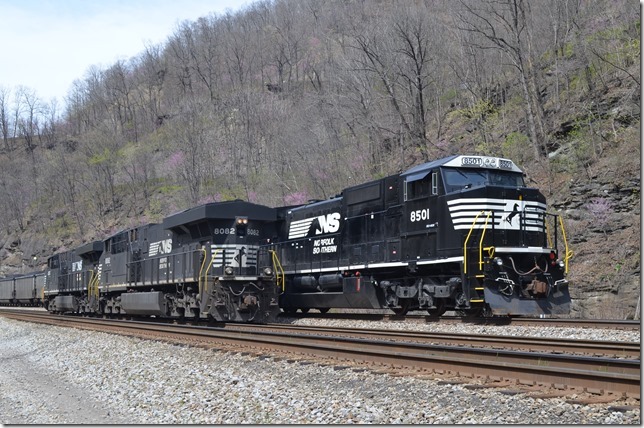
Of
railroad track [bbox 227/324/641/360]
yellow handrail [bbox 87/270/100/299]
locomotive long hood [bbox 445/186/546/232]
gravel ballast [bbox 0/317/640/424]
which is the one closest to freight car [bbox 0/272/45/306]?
yellow handrail [bbox 87/270/100/299]

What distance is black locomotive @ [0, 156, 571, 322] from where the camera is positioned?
49.6 feet

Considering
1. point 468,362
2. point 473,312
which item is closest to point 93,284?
point 473,312

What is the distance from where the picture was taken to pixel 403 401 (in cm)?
746

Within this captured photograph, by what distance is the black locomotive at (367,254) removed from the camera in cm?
1512

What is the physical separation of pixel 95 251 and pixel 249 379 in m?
22.2

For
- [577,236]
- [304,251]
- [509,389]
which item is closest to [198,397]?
[509,389]

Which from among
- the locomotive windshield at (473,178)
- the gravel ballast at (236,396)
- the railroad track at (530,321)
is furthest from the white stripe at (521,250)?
the gravel ballast at (236,396)

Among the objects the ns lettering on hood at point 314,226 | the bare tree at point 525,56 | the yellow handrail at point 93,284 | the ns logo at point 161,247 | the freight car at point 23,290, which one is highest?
the bare tree at point 525,56

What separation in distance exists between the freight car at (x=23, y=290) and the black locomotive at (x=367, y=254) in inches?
673

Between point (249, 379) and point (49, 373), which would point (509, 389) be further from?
point (49, 373)

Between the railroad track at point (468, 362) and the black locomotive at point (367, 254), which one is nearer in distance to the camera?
the railroad track at point (468, 362)

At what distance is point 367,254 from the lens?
61.1 ft

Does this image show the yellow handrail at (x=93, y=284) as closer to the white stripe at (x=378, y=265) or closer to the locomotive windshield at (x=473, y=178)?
the white stripe at (x=378, y=265)

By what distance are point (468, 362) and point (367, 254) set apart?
10.2 meters
